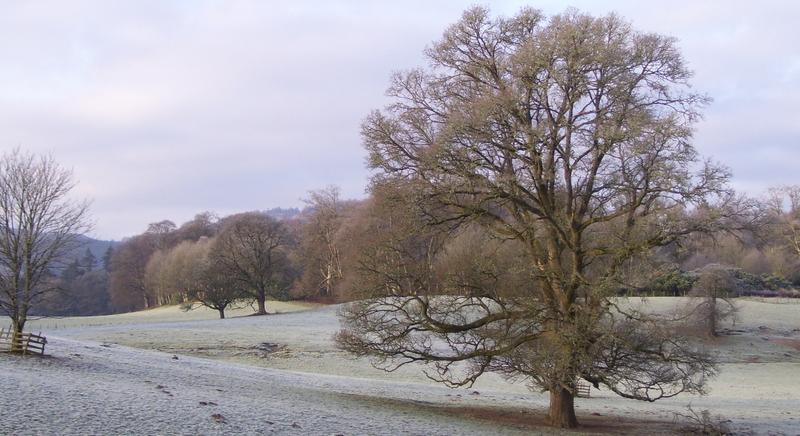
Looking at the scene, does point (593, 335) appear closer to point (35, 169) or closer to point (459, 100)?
point (459, 100)

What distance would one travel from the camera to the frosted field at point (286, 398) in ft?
49.9

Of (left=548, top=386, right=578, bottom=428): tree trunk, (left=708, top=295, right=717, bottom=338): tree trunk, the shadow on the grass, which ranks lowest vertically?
the shadow on the grass

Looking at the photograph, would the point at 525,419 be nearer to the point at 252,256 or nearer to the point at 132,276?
the point at 252,256

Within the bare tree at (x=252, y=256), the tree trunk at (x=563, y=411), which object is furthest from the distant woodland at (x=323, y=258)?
the tree trunk at (x=563, y=411)

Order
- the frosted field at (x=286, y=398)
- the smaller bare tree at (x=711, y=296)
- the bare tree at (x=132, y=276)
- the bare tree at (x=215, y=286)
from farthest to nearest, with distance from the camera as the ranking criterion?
1. the bare tree at (x=132, y=276)
2. the bare tree at (x=215, y=286)
3. the smaller bare tree at (x=711, y=296)
4. the frosted field at (x=286, y=398)

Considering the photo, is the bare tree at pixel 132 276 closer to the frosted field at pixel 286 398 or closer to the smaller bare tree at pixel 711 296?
the frosted field at pixel 286 398

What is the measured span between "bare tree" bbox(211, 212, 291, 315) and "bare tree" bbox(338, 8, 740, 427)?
202ft

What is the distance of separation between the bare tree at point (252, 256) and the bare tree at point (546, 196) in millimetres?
61602

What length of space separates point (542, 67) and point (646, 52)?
3474 mm

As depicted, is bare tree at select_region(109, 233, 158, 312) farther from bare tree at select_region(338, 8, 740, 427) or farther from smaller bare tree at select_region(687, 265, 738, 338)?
bare tree at select_region(338, 8, 740, 427)

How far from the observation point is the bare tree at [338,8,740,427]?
713 inches

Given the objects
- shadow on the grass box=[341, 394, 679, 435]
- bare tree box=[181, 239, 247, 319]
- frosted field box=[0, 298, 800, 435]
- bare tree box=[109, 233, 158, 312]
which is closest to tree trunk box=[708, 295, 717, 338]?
frosted field box=[0, 298, 800, 435]

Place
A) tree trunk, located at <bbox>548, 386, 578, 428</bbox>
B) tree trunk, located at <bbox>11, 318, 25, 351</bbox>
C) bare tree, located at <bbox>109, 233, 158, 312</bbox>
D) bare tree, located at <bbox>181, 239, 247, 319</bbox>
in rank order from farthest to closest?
bare tree, located at <bbox>109, 233, 158, 312</bbox>
bare tree, located at <bbox>181, 239, 247, 319</bbox>
tree trunk, located at <bbox>11, 318, 25, 351</bbox>
tree trunk, located at <bbox>548, 386, 578, 428</bbox>

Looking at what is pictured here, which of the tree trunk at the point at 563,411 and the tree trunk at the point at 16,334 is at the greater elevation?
the tree trunk at the point at 16,334
